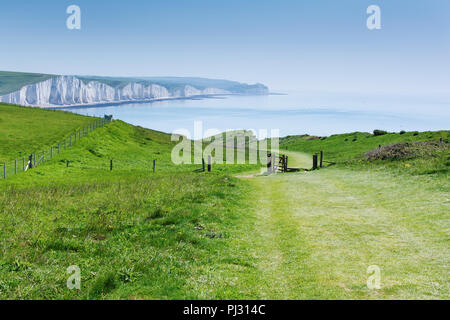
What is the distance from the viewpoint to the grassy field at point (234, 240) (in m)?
8.27

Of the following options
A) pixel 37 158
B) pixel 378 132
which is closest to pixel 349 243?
pixel 37 158

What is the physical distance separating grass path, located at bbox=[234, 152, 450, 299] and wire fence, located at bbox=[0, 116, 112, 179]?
99.7 ft

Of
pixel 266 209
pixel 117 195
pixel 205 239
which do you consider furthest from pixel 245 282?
pixel 117 195

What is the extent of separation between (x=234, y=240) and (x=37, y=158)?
44.6 metres

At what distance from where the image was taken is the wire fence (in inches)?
1539

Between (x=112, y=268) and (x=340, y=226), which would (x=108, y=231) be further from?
(x=340, y=226)

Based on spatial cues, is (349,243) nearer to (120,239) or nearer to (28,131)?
(120,239)

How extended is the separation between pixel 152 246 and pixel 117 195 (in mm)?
10933

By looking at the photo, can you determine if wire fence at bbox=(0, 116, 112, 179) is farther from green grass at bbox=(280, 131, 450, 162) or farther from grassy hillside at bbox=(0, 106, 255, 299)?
green grass at bbox=(280, 131, 450, 162)

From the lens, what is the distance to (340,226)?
14.2 m

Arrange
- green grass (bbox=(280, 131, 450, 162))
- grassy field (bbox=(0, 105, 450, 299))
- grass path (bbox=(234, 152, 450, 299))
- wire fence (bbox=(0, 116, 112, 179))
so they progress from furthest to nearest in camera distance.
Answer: green grass (bbox=(280, 131, 450, 162)) < wire fence (bbox=(0, 116, 112, 179)) < grass path (bbox=(234, 152, 450, 299)) < grassy field (bbox=(0, 105, 450, 299))

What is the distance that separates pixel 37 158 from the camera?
47.5 meters

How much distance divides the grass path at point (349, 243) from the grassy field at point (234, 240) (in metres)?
0.05

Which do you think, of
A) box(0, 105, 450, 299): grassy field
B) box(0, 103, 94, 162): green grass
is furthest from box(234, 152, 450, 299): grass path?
box(0, 103, 94, 162): green grass
